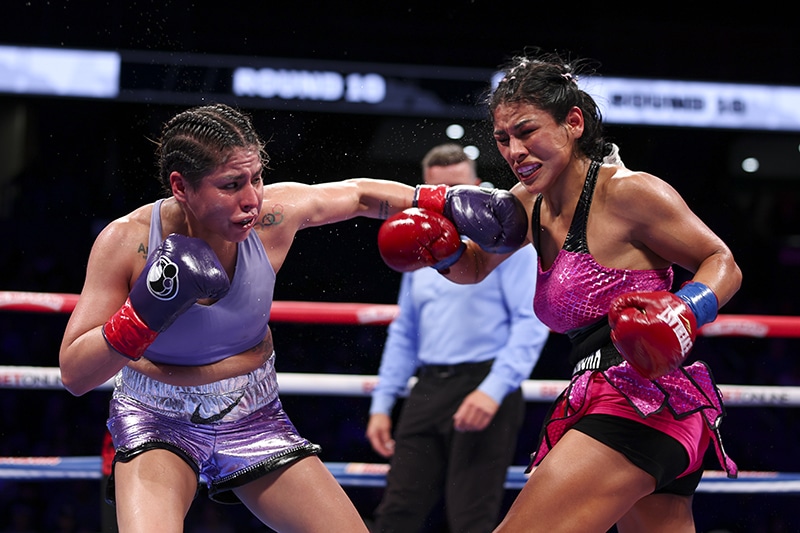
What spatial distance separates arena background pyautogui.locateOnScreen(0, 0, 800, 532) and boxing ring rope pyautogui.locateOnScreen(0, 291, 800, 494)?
112mm

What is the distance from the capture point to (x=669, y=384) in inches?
71.7

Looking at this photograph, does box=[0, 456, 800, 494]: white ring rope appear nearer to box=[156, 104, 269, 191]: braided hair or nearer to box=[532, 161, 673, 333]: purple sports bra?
box=[532, 161, 673, 333]: purple sports bra

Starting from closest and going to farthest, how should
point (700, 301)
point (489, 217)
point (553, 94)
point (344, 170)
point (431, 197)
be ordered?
point (700, 301)
point (553, 94)
point (489, 217)
point (431, 197)
point (344, 170)

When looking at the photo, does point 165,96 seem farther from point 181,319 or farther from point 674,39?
point 674,39

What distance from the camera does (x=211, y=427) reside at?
6.18 feet

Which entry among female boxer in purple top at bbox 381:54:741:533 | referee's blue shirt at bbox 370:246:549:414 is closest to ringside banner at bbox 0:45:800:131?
female boxer in purple top at bbox 381:54:741:533

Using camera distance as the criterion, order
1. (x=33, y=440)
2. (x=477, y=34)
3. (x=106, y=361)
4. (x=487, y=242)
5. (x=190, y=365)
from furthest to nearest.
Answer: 1. (x=477, y=34)
2. (x=33, y=440)
3. (x=487, y=242)
4. (x=190, y=365)
5. (x=106, y=361)

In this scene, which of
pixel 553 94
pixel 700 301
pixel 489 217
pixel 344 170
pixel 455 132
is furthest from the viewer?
pixel 455 132

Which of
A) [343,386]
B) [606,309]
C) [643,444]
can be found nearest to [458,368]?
[343,386]

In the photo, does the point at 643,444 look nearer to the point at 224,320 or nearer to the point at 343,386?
the point at 224,320

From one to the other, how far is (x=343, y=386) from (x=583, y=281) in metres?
1.15

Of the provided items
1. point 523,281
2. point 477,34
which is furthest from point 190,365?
point 477,34

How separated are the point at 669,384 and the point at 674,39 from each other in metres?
3.89

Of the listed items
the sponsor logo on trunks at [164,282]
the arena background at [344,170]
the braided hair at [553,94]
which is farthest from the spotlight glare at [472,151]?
the sponsor logo on trunks at [164,282]
